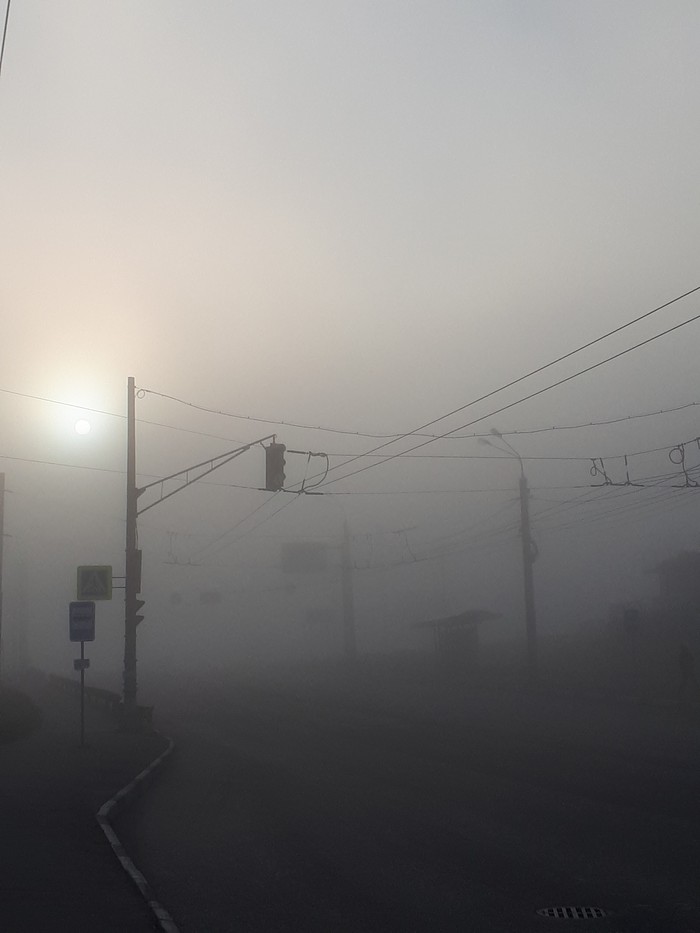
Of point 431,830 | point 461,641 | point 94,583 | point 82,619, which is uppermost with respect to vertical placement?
point 94,583

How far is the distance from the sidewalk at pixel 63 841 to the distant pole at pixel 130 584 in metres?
3.99

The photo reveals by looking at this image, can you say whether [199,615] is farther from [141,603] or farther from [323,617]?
[141,603]

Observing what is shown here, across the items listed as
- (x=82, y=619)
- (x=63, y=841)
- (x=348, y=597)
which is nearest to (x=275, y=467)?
(x=82, y=619)

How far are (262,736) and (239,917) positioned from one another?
65.4ft

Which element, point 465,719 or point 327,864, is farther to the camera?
point 465,719

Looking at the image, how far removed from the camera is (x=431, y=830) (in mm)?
12266

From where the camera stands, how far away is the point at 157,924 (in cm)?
780

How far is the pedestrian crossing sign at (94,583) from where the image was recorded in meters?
25.0

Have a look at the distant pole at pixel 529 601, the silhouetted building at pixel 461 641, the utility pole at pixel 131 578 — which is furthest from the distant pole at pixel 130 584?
the silhouetted building at pixel 461 641

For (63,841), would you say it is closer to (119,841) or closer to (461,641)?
(119,841)

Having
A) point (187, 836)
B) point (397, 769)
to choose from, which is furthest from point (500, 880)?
point (397, 769)

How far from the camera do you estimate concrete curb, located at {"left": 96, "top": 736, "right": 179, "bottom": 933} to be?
7.96 metres

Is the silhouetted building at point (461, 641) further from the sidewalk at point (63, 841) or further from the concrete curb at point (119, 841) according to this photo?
the concrete curb at point (119, 841)

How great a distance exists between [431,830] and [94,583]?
15193 millimetres
